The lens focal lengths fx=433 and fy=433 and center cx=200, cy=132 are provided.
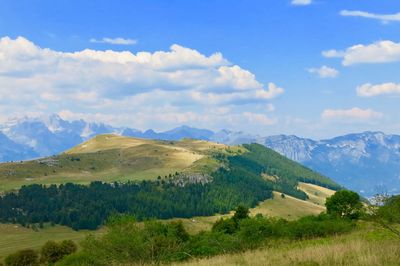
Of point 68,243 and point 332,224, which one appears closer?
point 332,224

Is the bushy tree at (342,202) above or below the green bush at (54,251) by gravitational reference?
above

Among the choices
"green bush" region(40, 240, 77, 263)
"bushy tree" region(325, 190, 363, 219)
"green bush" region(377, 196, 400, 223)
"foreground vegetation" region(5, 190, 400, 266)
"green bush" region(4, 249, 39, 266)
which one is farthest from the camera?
"green bush" region(40, 240, 77, 263)

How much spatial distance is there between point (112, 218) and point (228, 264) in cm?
2164

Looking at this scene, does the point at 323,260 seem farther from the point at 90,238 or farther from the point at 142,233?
the point at 90,238

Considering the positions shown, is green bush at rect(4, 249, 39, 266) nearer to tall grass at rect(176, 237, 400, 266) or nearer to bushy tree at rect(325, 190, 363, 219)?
bushy tree at rect(325, 190, 363, 219)

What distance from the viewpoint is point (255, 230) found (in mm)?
73688

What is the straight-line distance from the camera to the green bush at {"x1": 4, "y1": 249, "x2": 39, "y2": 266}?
452ft

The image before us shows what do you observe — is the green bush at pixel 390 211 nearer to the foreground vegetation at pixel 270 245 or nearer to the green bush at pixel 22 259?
the foreground vegetation at pixel 270 245

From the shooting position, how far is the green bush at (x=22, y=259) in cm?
13762


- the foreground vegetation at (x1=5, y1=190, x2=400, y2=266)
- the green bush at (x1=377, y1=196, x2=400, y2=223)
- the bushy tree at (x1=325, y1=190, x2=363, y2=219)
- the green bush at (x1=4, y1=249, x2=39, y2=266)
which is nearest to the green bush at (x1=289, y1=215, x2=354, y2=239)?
the foreground vegetation at (x1=5, y1=190, x2=400, y2=266)

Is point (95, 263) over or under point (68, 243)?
over

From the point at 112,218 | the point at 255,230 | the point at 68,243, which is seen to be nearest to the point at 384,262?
the point at 112,218

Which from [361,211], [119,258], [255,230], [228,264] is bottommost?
[255,230]

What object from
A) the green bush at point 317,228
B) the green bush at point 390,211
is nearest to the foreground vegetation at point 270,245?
the green bush at point 390,211
